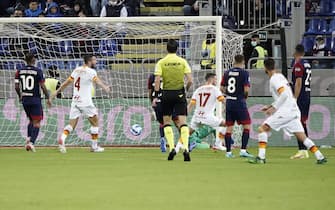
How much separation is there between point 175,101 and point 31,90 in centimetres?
475

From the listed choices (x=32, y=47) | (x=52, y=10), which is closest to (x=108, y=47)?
(x=32, y=47)

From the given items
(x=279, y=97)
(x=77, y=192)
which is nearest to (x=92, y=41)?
(x=279, y=97)

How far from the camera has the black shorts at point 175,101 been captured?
17.3m

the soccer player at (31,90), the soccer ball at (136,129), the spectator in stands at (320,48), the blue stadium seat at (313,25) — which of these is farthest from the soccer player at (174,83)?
the blue stadium seat at (313,25)

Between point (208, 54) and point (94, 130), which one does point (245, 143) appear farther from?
point (208, 54)

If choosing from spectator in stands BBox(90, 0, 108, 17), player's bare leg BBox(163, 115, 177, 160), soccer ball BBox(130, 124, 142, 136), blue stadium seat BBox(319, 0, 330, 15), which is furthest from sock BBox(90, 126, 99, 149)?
blue stadium seat BBox(319, 0, 330, 15)

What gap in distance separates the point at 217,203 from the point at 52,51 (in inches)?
578

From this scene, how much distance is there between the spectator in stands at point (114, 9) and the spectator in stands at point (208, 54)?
4438 mm

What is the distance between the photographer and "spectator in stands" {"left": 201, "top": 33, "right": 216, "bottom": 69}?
80.6ft

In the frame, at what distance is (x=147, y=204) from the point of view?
1059cm

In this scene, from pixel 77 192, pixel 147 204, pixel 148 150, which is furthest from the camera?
pixel 148 150

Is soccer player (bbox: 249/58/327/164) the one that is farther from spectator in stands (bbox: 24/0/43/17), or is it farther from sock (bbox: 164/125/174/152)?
spectator in stands (bbox: 24/0/43/17)

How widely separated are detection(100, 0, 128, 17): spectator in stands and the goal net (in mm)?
3314

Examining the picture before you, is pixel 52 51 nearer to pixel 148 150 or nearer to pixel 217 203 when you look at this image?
pixel 148 150
